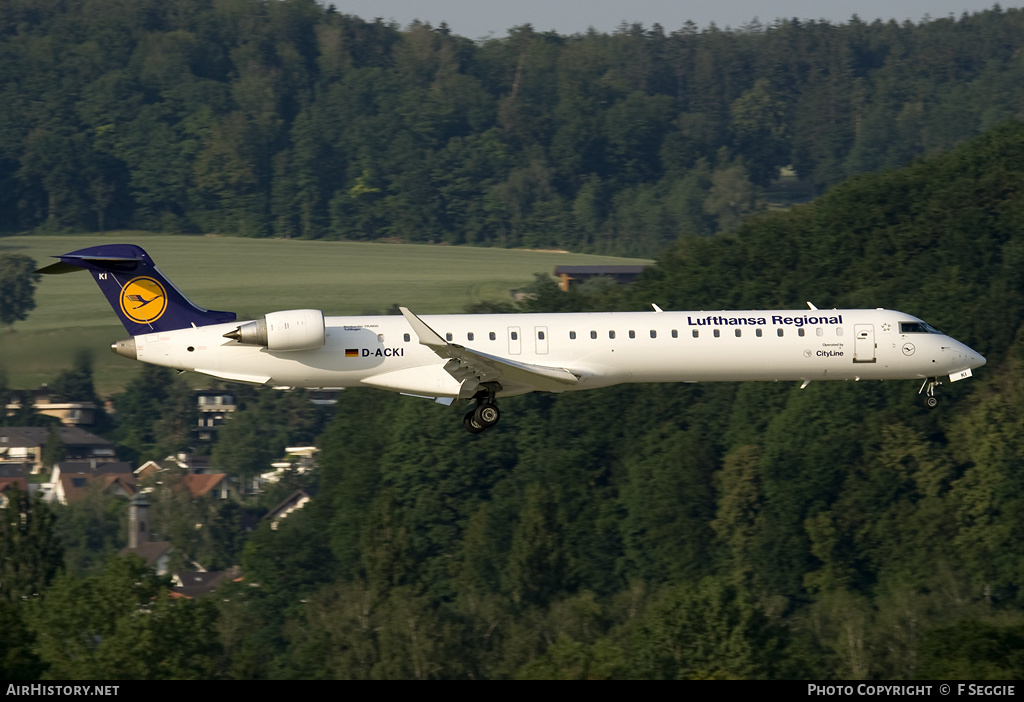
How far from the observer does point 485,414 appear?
35.2 m

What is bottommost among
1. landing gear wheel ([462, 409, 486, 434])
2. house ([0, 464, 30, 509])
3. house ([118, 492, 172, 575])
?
house ([118, 492, 172, 575])

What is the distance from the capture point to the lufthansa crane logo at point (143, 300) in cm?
3597

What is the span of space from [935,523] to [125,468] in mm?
71228

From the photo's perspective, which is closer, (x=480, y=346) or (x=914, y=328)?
(x=480, y=346)

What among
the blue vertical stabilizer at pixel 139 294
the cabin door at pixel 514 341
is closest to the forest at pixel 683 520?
the cabin door at pixel 514 341

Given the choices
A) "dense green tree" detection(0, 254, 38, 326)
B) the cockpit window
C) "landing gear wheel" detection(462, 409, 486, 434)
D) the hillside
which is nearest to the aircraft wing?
"landing gear wheel" detection(462, 409, 486, 434)

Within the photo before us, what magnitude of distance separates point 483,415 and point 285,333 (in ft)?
16.2

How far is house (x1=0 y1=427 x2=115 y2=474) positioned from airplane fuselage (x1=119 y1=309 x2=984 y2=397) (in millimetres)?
88382

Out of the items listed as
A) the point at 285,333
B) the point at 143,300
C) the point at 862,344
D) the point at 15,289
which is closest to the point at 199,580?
the point at 15,289

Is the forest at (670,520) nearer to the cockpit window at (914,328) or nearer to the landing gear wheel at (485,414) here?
the cockpit window at (914,328)

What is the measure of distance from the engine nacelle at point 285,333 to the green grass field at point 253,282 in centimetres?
5516

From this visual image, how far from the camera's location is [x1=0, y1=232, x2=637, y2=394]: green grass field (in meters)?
93.9

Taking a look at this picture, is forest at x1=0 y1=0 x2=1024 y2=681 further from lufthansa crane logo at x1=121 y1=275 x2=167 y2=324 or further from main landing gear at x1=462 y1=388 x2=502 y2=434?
lufthansa crane logo at x1=121 y1=275 x2=167 y2=324

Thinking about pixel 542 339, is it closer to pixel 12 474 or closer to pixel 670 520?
pixel 670 520
